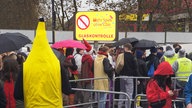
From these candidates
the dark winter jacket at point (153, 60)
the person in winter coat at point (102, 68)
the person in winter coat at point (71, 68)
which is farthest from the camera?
the dark winter jacket at point (153, 60)

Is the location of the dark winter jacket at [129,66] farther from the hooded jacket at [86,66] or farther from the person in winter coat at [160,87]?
the person in winter coat at [160,87]

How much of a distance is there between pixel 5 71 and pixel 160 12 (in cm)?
3068

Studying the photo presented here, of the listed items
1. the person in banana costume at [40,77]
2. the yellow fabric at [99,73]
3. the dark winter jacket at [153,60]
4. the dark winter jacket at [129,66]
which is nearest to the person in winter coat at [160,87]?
the person in banana costume at [40,77]

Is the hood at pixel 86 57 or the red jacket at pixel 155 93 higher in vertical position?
the hood at pixel 86 57

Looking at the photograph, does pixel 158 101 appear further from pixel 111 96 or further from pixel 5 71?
pixel 111 96

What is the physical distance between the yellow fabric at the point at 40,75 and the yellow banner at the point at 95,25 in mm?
13138

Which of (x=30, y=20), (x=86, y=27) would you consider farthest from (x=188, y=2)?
(x=86, y=27)

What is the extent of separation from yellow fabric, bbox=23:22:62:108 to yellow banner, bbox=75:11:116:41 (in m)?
13.1

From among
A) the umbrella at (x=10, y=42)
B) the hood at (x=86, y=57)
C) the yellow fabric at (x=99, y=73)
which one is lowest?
the yellow fabric at (x=99, y=73)

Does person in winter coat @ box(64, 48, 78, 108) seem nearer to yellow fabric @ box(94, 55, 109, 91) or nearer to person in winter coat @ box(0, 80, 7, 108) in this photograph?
yellow fabric @ box(94, 55, 109, 91)

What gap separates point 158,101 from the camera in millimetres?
6953

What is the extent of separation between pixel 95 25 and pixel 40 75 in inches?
542

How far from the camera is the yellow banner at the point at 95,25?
738 inches

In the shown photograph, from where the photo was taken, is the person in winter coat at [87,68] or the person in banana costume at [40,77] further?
the person in winter coat at [87,68]
